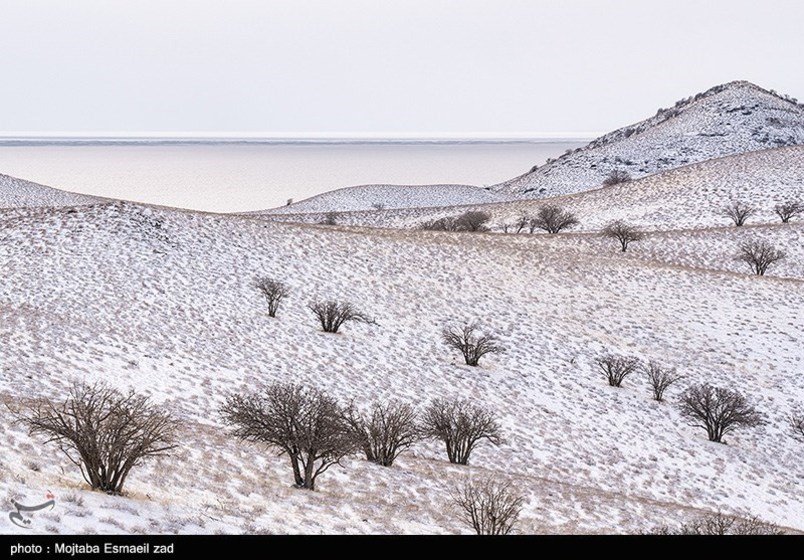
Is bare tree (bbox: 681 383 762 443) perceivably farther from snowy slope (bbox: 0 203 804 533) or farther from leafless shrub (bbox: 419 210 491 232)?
leafless shrub (bbox: 419 210 491 232)

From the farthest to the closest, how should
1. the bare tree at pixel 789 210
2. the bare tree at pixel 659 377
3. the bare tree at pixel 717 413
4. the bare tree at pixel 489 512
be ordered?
the bare tree at pixel 789 210
the bare tree at pixel 659 377
the bare tree at pixel 717 413
the bare tree at pixel 489 512

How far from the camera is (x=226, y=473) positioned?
47.1ft

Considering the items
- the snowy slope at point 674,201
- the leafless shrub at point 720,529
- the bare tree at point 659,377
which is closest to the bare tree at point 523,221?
the snowy slope at point 674,201

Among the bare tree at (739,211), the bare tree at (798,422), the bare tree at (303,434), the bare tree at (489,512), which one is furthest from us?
the bare tree at (739,211)

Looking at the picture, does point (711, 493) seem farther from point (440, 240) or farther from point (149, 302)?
point (440, 240)

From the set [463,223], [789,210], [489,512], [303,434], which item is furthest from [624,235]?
[489,512]

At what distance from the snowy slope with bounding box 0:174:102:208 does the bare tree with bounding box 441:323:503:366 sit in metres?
55.5

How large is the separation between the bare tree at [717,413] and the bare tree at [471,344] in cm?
718

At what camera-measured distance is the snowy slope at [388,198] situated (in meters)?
88.9

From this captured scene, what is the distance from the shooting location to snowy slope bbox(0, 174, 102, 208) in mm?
72312

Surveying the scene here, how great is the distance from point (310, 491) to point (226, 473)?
66.1 inches

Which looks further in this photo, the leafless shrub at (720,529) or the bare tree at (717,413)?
the bare tree at (717,413)

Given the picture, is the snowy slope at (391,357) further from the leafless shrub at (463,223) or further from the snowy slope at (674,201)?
the snowy slope at (674,201)

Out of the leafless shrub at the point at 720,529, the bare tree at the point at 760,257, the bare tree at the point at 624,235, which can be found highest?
the bare tree at the point at 624,235
